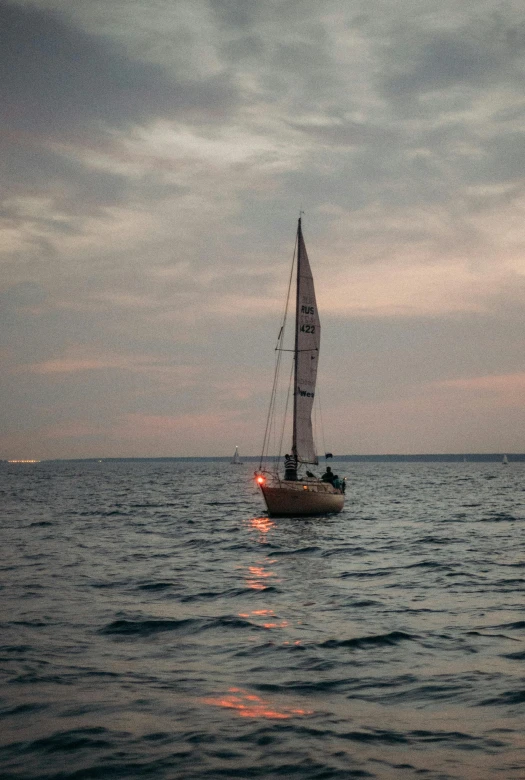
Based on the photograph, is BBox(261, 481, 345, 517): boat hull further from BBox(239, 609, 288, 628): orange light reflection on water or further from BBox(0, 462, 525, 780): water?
BBox(239, 609, 288, 628): orange light reflection on water

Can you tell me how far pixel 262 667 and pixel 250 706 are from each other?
195 centimetres

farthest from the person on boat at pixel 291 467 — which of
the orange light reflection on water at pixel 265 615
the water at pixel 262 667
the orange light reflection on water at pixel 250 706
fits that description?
the orange light reflection on water at pixel 250 706

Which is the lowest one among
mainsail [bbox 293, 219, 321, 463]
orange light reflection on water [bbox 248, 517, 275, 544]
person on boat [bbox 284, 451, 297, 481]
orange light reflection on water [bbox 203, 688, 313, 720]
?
orange light reflection on water [bbox 248, 517, 275, 544]

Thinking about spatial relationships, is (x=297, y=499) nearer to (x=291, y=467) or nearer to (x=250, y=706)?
(x=291, y=467)

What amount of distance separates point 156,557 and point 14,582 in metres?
7.49

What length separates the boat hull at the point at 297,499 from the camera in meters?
39.9

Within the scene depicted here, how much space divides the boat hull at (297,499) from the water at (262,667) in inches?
524

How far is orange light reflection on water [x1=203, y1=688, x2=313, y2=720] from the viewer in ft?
31.1

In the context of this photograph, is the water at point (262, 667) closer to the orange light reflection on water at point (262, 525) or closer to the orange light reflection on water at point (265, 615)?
the orange light reflection on water at point (265, 615)

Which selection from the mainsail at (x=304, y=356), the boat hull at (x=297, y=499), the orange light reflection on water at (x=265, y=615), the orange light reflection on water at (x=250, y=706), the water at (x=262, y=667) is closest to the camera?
the water at (x=262, y=667)

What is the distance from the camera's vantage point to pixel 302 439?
43250mm

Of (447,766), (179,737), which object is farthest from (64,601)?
(447,766)

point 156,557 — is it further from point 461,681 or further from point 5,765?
point 5,765

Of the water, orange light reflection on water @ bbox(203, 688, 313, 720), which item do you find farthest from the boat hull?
orange light reflection on water @ bbox(203, 688, 313, 720)
